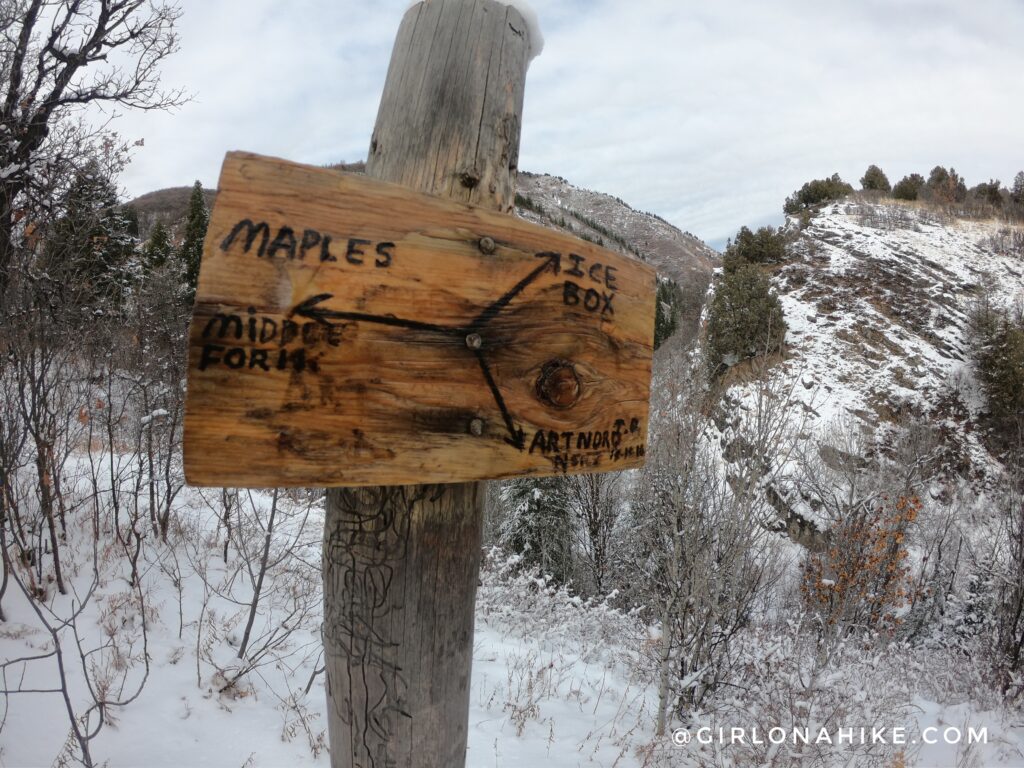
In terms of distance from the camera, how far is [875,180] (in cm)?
3288

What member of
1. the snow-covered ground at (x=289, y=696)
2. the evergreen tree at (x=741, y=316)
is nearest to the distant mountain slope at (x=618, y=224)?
the evergreen tree at (x=741, y=316)

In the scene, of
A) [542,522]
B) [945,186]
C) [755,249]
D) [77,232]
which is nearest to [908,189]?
[945,186]

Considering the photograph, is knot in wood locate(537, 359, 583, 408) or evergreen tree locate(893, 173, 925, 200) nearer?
knot in wood locate(537, 359, 583, 408)

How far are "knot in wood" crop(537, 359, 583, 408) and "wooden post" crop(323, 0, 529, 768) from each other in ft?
0.85

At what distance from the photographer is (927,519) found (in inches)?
529

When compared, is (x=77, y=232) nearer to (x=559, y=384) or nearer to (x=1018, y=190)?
(x=559, y=384)

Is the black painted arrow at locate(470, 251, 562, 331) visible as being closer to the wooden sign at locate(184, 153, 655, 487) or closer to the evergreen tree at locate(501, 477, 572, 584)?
the wooden sign at locate(184, 153, 655, 487)

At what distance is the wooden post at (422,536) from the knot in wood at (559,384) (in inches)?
10.2

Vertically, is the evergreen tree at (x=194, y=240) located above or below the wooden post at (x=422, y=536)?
above

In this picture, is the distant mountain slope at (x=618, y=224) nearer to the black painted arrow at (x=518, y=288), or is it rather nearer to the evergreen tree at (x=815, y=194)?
the evergreen tree at (x=815, y=194)

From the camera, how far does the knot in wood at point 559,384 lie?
95 centimetres

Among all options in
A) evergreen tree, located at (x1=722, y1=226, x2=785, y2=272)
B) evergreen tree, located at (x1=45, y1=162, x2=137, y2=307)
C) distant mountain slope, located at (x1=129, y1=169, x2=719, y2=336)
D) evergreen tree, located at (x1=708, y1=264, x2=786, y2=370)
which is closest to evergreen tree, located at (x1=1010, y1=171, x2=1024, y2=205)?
evergreen tree, located at (x1=722, y1=226, x2=785, y2=272)

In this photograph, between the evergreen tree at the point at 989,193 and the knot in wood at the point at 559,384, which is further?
the evergreen tree at the point at 989,193

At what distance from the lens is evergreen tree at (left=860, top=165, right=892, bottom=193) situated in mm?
32638
